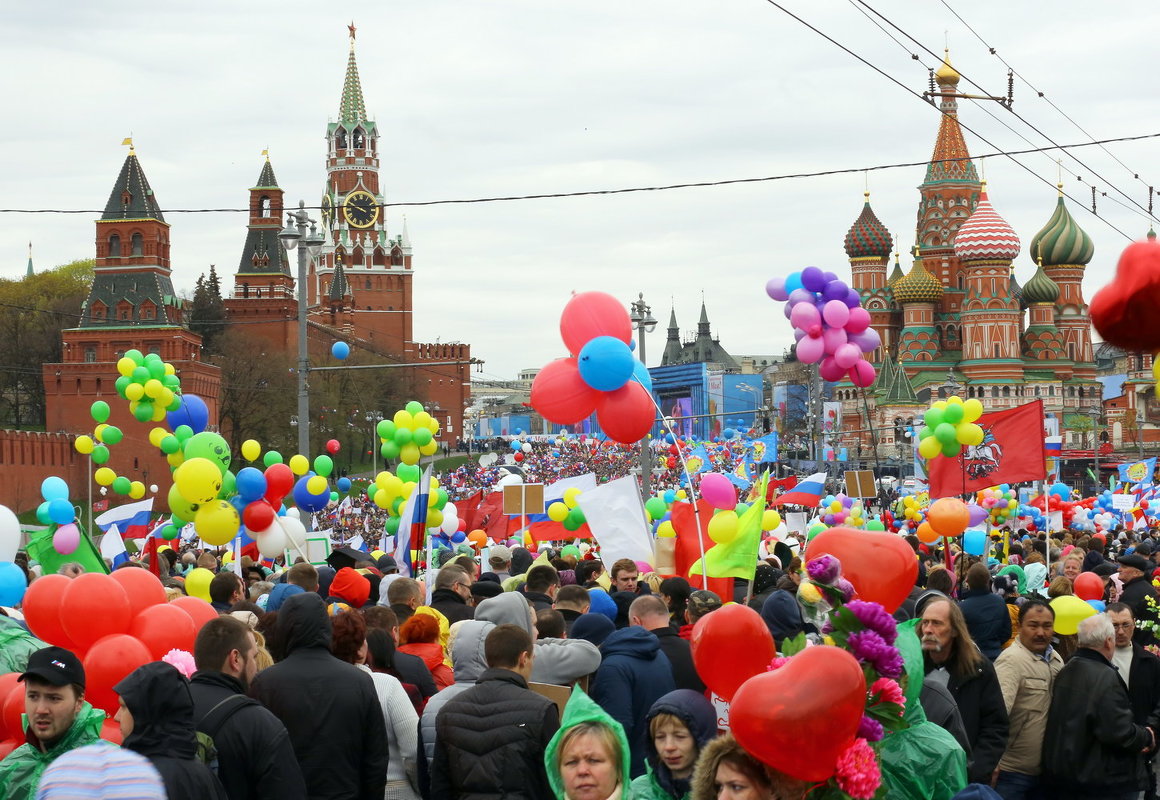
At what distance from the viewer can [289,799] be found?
5121mm

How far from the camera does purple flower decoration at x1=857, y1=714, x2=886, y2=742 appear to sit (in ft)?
14.0

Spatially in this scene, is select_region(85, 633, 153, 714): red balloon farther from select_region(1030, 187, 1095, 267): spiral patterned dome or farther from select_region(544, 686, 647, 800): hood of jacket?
select_region(1030, 187, 1095, 267): spiral patterned dome

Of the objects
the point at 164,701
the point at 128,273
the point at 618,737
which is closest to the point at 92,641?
the point at 164,701

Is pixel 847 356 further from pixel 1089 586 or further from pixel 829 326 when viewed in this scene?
pixel 1089 586

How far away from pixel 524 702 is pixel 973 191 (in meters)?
96.6

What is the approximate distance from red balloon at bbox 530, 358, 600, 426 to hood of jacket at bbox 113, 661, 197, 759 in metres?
5.36

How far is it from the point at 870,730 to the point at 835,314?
33.8 ft

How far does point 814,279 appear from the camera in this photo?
14539 mm

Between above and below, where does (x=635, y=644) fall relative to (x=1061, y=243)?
below

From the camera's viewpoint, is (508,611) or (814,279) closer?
(508,611)

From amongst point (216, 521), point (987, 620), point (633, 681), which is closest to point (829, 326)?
point (216, 521)

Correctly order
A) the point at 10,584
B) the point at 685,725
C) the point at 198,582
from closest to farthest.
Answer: the point at 685,725
the point at 10,584
the point at 198,582

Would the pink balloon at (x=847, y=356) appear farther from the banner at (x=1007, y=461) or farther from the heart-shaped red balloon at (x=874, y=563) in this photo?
the heart-shaped red balloon at (x=874, y=563)

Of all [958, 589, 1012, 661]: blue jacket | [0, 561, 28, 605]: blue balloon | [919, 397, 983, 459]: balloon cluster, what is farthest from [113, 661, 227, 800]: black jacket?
[919, 397, 983, 459]: balloon cluster
